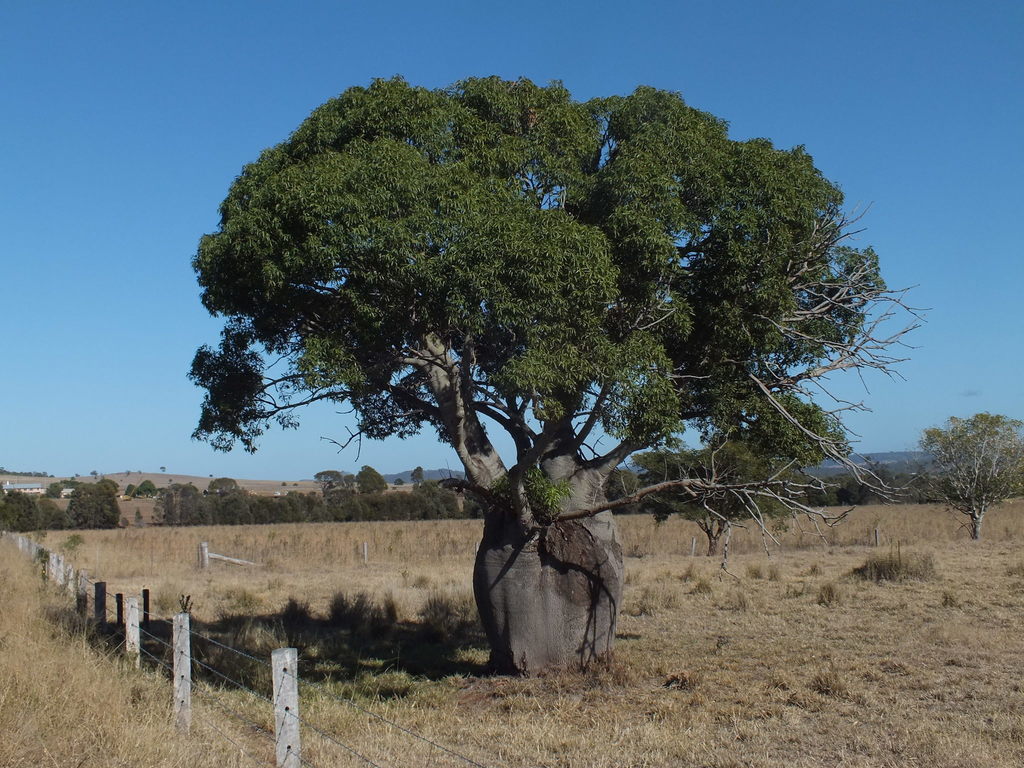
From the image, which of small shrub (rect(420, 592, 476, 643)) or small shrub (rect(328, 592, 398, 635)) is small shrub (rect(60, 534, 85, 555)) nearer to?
small shrub (rect(328, 592, 398, 635))

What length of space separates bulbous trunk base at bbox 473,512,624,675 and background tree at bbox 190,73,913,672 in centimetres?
3

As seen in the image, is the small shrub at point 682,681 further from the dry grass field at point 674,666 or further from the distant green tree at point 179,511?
the distant green tree at point 179,511

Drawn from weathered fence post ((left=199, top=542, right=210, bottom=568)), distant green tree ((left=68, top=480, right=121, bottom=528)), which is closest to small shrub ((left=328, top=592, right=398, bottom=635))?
weathered fence post ((left=199, top=542, right=210, bottom=568))

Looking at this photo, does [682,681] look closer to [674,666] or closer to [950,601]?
[674,666]

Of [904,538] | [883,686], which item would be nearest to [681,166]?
[883,686]

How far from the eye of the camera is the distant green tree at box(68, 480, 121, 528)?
61.0 metres

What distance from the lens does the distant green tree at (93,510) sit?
2402 inches

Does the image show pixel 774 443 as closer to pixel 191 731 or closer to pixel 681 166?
pixel 681 166

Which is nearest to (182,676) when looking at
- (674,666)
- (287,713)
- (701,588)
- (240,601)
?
(287,713)

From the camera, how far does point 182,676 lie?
7125 mm

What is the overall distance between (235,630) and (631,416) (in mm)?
9125

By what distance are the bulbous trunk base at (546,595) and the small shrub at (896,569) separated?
10.3 metres

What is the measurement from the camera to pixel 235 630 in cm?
1527

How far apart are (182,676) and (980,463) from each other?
95.6ft
